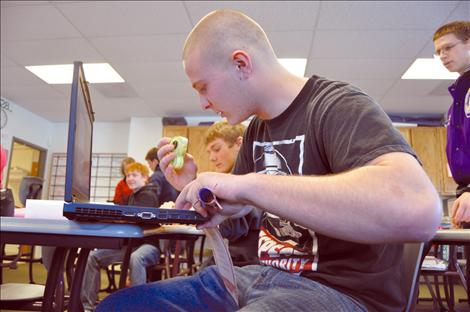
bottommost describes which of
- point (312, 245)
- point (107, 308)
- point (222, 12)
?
point (107, 308)

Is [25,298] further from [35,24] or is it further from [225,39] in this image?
[35,24]

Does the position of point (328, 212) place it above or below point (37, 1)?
below

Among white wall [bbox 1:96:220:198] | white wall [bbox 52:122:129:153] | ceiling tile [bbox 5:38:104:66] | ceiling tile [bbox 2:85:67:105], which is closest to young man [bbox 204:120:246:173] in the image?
ceiling tile [bbox 5:38:104:66]

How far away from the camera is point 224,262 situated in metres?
0.80

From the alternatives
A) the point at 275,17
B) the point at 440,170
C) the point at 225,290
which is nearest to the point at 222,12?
the point at 225,290

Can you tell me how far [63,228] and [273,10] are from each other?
10.0 ft

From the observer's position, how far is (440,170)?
573 cm

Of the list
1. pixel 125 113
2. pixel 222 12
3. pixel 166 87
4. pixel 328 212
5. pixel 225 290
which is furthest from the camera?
pixel 125 113

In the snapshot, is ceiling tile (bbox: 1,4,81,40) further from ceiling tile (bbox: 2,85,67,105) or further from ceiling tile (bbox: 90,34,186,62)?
ceiling tile (bbox: 2,85,67,105)

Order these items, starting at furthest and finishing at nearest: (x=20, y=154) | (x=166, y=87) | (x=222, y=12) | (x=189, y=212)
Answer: (x=20, y=154), (x=166, y=87), (x=222, y=12), (x=189, y=212)

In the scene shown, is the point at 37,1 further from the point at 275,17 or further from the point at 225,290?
the point at 225,290

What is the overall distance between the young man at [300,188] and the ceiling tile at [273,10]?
8.15 feet

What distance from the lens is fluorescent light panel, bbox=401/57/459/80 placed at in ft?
14.1

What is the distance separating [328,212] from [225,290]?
0.37 meters
